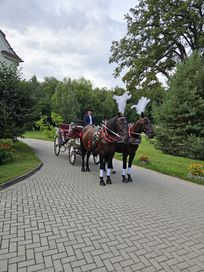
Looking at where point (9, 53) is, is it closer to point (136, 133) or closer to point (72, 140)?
point (72, 140)

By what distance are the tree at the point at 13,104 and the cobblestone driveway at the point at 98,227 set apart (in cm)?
552

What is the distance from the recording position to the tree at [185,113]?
618 inches

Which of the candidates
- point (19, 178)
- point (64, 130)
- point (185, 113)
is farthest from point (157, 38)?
point (19, 178)

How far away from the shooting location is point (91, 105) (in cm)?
5356

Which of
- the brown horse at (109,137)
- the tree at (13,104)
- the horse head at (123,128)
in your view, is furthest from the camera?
the tree at (13,104)

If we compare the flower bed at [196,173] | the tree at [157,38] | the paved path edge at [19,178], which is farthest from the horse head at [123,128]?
the tree at [157,38]

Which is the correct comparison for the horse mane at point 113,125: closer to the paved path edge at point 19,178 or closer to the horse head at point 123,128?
the horse head at point 123,128

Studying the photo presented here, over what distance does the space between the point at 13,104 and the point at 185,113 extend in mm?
11075

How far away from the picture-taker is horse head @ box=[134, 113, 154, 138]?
7.53 m

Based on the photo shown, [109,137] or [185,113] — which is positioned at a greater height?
[185,113]

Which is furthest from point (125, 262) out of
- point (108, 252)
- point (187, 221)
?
point (187, 221)

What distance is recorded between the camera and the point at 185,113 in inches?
642

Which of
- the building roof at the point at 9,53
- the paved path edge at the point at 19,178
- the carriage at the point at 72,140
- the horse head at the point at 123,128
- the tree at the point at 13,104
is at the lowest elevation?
the paved path edge at the point at 19,178

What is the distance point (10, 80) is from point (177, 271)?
41.2ft
